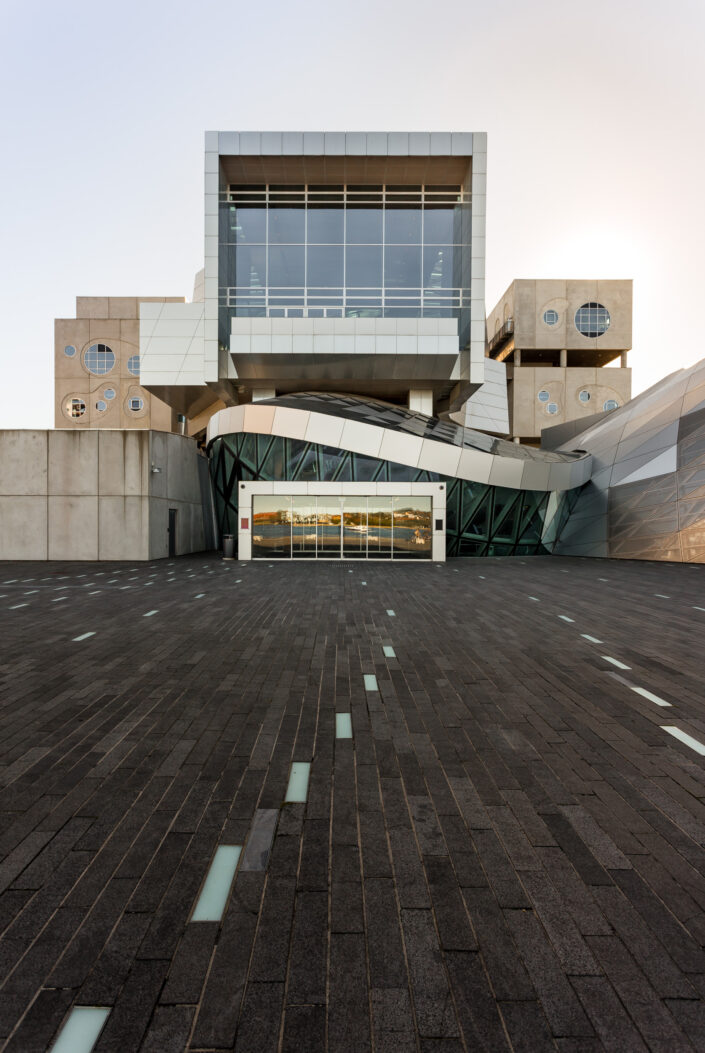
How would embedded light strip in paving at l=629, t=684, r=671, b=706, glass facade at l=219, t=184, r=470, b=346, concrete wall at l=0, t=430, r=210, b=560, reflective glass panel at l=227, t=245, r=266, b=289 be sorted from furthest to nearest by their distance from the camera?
reflective glass panel at l=227, t=245, r=266, b=289 → glass facade at l=219, t=184, r=470, b=346 → concrete wall at l=0, t=430, r=210, b=560 → embedded light strip in paving at l=629, t=684, r=671, b=706

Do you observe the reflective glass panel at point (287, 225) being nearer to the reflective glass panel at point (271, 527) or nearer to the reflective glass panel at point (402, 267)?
the reflective glass panel at point (402, 267)

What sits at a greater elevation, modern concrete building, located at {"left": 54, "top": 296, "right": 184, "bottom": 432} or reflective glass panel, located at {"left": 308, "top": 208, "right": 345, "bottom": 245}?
reflective glass panel, located at {"left": 308, "top": 208, "right": 345, "bottom": 245}

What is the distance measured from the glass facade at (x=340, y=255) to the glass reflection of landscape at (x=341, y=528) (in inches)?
572

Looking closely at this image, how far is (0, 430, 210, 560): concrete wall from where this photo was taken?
21.8 meters

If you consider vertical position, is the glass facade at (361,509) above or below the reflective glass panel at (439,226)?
below

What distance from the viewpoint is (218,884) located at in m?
2.72

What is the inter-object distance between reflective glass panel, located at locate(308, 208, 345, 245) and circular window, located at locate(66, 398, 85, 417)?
2952 cm

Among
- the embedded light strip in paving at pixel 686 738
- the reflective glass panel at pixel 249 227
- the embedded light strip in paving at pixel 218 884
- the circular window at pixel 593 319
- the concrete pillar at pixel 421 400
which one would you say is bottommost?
the embedded light strip in paving at pixel 218 884

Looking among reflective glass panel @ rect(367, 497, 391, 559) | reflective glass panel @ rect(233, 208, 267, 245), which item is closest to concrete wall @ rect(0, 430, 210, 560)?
reflective glass panel @ rect(367, 497, 391, 559)

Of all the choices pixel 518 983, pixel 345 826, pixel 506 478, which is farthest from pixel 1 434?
pixel 518 983

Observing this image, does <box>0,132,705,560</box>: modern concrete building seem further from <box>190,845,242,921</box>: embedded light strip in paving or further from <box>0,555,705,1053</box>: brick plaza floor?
<box>190,845,242,921</box>: embedded light strip in paving

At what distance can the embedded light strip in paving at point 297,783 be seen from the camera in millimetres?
3598

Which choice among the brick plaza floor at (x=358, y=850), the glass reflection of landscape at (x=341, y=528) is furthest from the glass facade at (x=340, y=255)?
the brick plaza floor at (x=358, y=850)

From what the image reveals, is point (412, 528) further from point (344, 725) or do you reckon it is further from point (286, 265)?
point (286, 265)
